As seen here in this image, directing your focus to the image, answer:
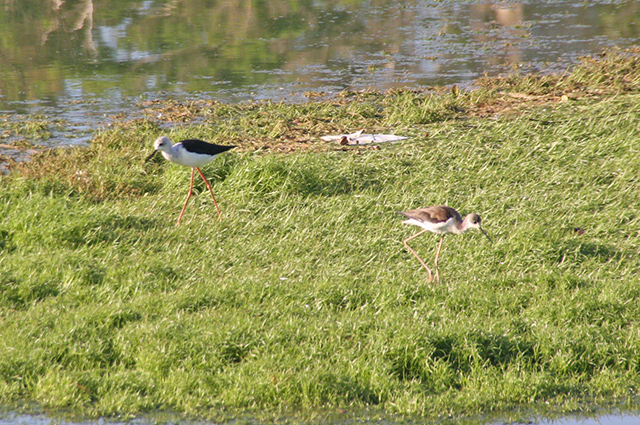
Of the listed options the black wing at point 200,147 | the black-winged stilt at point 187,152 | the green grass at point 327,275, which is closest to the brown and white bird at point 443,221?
the green grass at point 327,275

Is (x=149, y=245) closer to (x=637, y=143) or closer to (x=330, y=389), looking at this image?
(x=330, y=389)

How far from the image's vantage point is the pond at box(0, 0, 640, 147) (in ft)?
42.1

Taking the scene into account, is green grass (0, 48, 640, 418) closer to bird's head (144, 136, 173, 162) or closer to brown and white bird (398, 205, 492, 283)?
brown and white bird (398, 205, 492, 283)

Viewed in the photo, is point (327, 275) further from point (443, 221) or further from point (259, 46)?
point (259, 46)

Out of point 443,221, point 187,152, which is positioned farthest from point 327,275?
point 187,152

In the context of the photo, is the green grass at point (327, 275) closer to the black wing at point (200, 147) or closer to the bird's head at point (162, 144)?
the black wing at point (200, 147)

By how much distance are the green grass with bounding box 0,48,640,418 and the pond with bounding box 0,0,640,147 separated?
8.41ft

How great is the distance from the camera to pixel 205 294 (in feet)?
20.6

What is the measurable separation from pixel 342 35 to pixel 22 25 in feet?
25.2

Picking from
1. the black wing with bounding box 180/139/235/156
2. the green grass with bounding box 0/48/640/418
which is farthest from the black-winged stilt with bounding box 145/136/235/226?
the green grass with bounding box 0/48/640/418

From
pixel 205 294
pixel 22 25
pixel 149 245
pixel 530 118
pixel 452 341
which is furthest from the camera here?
pixel 22 25

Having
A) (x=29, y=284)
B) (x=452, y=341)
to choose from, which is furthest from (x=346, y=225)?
(x=29, y=284)

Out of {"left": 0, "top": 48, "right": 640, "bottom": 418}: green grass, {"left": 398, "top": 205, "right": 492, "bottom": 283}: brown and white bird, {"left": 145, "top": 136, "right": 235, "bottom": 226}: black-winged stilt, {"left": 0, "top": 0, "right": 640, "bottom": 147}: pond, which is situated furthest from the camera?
{"left": 0, "top": 0, "right": 640, "bottom": 147}: pond

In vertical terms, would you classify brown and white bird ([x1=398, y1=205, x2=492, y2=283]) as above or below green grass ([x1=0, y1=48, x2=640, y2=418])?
above
